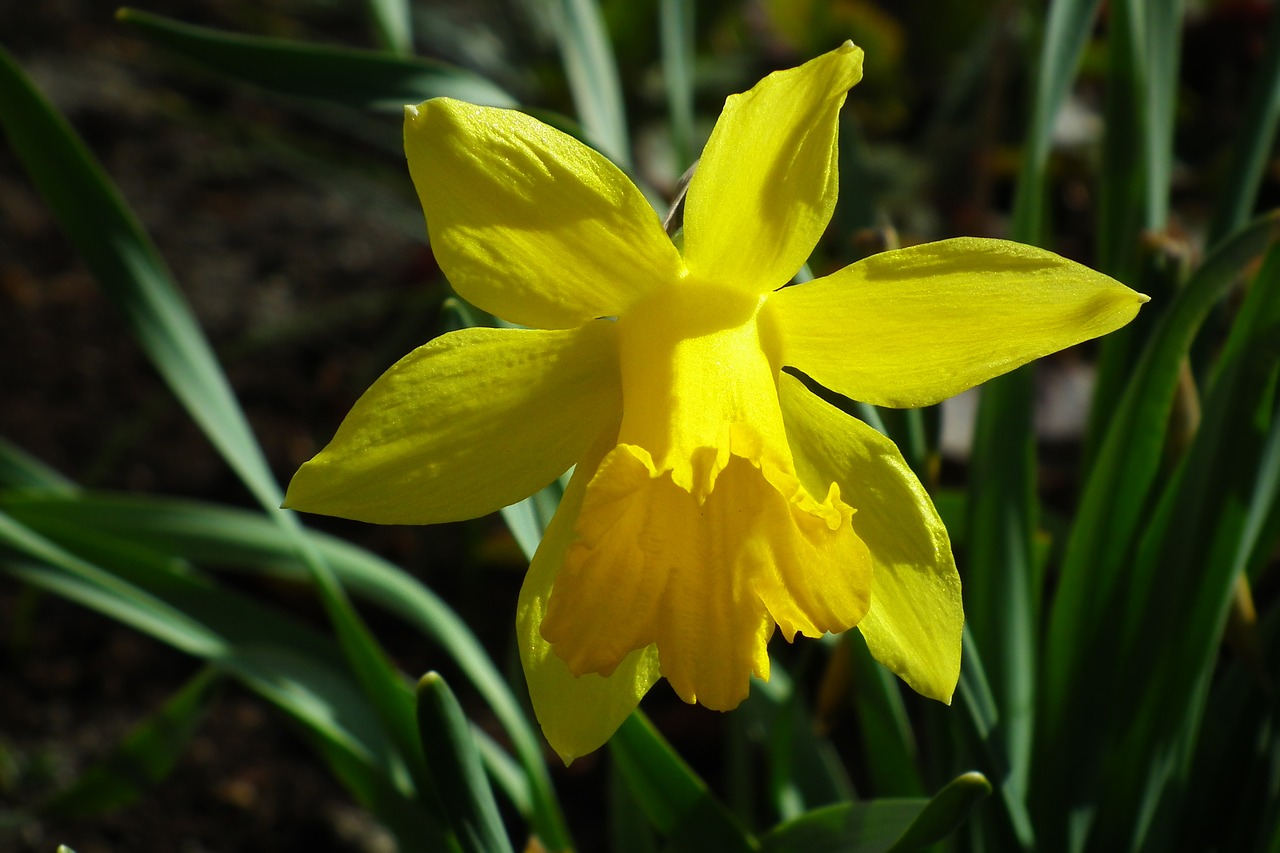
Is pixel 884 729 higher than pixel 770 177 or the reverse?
the reverse

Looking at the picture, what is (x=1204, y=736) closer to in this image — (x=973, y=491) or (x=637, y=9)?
(x=973, y=491)

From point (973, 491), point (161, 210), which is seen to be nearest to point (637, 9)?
point (161, 210)

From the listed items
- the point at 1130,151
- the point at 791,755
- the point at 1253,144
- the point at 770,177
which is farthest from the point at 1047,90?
the point at 791,755

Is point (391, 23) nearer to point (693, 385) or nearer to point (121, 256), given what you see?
point (121, 256)

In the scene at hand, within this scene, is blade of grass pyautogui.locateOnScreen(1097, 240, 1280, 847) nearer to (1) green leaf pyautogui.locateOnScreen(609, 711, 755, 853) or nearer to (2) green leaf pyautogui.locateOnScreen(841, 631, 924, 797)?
(2) green leaf pyautogui.locateOnScreen(841, 631, 924, 797)

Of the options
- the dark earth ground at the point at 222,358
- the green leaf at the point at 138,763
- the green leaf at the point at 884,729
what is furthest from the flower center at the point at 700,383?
the dark earth ground at the point at 222,358

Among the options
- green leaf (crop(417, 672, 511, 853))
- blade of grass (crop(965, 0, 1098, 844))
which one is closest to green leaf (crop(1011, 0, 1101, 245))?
blade of grass (crop(965, 0, 1098, 844))
